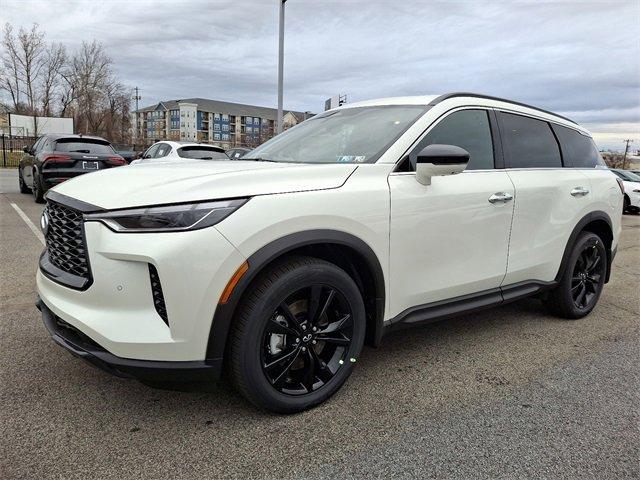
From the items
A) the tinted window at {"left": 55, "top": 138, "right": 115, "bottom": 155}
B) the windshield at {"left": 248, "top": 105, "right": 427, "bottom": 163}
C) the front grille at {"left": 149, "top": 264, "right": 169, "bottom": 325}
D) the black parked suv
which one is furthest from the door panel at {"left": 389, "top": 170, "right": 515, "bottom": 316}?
the tinted window at {"left": 55, "top": 138, "right": 115, "bottom": 155}

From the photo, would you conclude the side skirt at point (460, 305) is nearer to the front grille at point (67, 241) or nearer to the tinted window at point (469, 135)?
the tinted window at point (469, 135)

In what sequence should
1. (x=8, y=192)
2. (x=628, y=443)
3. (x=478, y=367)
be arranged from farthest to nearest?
(x=8, y=192)
(x=478, y=367)
(x=628, y=443)

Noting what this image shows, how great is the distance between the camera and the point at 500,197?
133 inches

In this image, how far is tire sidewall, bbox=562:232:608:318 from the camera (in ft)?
13.5

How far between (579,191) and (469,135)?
1.35 meters

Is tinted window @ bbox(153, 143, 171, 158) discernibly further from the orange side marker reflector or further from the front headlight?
the orange side marker reflector

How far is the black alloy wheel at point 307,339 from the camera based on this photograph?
2477 millimetres

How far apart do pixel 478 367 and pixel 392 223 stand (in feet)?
4.13

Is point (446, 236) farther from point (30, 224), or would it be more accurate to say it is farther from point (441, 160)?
point (30, 224)

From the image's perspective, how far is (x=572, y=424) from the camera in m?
2.60

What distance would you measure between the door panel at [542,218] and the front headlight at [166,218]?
227cm

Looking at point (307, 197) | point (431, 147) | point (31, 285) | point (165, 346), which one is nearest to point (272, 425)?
point (165, 346)

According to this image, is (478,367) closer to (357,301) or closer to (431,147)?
(357,301)

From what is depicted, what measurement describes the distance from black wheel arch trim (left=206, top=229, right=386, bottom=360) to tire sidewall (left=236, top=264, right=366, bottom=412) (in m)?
0.11
